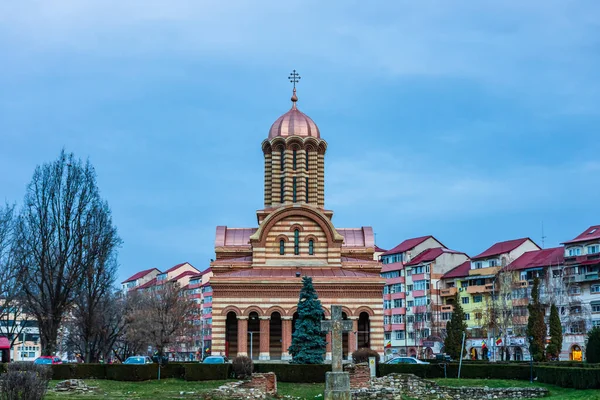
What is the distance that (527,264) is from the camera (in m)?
69.7

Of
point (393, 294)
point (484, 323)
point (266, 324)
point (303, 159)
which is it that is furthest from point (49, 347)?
point (393, 294)

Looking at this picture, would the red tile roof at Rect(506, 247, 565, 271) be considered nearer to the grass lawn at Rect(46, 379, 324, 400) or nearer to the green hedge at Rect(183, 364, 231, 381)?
the grass lawn at Rect(46, 379, 324, 400)

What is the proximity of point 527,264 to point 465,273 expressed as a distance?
293 inches

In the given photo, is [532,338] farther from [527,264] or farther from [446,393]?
[527,264]

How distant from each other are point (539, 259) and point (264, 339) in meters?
30.3

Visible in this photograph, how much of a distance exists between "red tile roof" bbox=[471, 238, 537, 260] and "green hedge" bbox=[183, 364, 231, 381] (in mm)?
43896

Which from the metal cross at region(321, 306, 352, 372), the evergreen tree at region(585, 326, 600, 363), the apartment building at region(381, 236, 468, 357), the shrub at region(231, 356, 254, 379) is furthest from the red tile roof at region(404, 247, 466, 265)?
the metal cross at region(321, 306, 352, 372)

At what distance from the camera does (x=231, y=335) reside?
54094 mm

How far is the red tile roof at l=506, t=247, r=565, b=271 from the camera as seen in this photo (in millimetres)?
66875

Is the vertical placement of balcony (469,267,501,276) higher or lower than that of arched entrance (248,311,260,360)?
higher

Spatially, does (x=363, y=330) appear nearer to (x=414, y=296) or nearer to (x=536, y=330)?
(x=536, y=330)

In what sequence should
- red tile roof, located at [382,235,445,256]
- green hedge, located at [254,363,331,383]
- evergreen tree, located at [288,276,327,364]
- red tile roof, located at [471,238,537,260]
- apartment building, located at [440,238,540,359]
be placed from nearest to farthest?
green hedge, located at [254,363,331,383], evergreen tree, located at [288,276,327,364], apartment building, located at [440,238,540,359], red tile roof, located at [471,238,537,260], red tile roof, located at [382,235,445,256]

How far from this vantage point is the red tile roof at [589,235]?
64.2 meters

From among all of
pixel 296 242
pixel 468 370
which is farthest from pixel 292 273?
pixel 468 370
